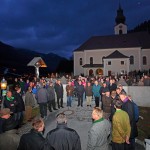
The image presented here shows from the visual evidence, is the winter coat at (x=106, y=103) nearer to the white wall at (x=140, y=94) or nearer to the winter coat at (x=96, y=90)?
the winter coat at (x=96, y=90)

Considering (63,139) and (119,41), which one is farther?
(119,41)

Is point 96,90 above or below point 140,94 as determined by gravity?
above

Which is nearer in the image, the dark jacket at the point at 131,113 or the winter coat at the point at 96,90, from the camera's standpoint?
the dark jacket at the point at 131,113

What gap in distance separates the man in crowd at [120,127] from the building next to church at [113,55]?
46.3 metres

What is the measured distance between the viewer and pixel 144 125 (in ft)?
42.9

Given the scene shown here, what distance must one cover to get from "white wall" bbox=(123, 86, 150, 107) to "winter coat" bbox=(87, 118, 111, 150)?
1250 centimetres

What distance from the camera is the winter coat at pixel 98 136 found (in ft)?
17.7

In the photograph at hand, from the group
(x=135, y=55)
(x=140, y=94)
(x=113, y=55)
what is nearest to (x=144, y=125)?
(x=140, y=94)

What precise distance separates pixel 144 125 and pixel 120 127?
7.52 m

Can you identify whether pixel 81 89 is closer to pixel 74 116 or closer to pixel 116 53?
pixel 74 116

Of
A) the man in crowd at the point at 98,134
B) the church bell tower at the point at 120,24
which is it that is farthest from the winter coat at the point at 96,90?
the church bell tower at the point at 120,24

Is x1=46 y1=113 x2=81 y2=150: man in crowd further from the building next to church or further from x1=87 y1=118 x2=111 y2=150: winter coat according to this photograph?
the building next to church

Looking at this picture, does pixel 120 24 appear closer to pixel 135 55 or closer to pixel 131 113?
pixel 135 55

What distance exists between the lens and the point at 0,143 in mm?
4824
